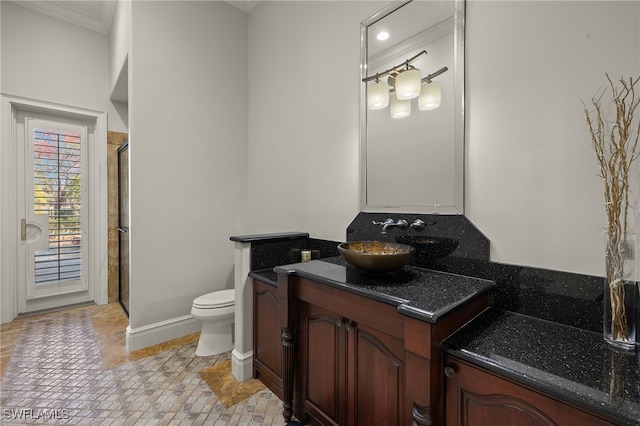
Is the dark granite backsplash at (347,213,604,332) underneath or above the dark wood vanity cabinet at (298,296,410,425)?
above

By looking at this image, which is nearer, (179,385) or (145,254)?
(179,385)

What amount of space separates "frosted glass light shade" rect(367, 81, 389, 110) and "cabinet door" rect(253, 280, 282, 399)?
133 cm

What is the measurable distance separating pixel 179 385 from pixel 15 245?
254 cm

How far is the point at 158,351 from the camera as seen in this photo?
2410mm

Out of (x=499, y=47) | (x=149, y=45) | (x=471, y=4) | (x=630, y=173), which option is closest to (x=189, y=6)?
(x=149, y=45)

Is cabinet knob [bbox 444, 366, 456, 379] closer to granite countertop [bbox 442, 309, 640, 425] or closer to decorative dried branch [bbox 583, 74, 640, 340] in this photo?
granite countertop [bbox 442, 309, 640, 425]

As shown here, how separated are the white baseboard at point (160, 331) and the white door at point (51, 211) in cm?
156

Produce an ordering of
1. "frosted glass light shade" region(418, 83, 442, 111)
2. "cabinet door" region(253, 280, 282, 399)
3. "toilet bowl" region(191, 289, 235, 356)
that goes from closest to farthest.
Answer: "frosted glass light shade" region(418, 83, 442, 111), "cabinet door" region(253, 280, 282, 399), "toilet bowl" region(191, 289, 235, 356)

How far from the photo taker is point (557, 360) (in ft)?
2.90

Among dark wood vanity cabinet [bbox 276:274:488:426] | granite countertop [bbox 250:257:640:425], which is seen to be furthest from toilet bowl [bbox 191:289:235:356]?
granite countertop [bbox 250:257:640:425]

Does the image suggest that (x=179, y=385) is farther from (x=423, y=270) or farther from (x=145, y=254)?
(x=423, y=270)

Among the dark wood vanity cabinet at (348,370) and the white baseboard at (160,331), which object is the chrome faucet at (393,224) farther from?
the white baseboard at (160,331)

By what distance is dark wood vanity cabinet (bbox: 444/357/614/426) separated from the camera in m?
0.75

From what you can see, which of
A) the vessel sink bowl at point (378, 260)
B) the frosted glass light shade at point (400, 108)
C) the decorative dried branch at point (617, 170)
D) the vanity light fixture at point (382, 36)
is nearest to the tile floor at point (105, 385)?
the vessel sink bowl at point (378, 260)
